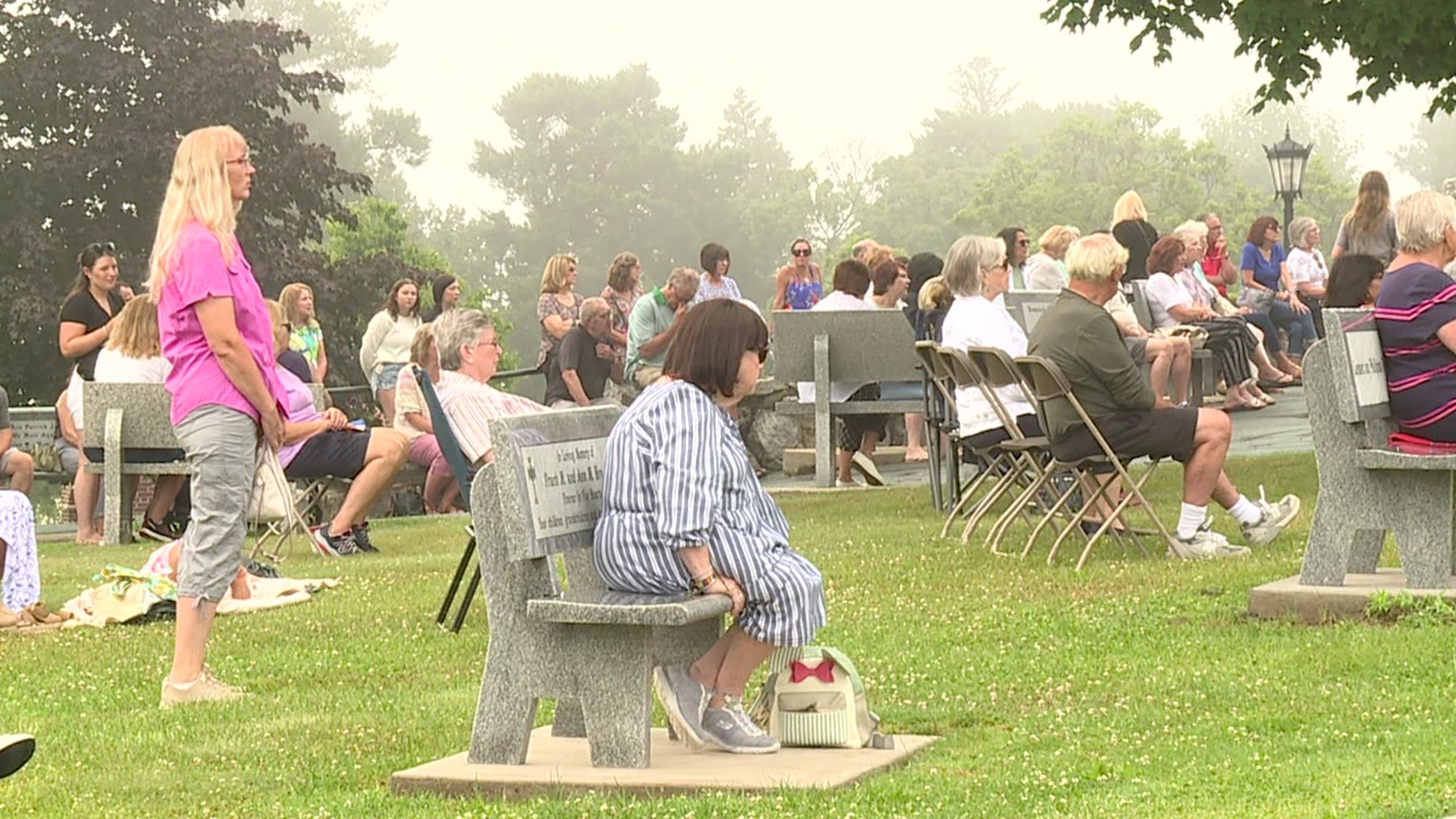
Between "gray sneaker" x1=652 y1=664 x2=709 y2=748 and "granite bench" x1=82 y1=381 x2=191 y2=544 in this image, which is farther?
"granite bench" x1=82 y1=381 x2=191 y2=544

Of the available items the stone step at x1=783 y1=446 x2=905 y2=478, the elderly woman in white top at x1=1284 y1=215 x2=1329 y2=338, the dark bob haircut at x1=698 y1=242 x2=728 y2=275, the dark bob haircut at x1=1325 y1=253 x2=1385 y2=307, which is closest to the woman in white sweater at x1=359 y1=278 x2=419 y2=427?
the dark bob haircut at x1=698 y1=242 x2=728 y2=275

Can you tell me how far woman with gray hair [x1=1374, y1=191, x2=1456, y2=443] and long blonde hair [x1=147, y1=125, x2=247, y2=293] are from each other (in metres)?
4.68

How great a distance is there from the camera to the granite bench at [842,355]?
768 inches

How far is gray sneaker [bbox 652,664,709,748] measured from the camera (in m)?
7.07

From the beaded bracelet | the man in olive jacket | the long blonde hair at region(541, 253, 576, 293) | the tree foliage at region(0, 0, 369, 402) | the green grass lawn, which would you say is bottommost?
the green grass lawn

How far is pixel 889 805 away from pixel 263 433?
373 centimetres

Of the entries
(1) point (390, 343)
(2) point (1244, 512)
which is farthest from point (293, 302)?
(2) point (1244, 512)

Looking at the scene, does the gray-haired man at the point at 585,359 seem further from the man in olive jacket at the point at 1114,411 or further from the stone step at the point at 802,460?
the man in olive jacket at the point at 1114,411

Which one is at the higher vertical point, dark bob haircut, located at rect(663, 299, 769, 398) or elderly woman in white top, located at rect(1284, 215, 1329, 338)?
elderly woman in white top, located at rect(1284, 215, 1329, 338)

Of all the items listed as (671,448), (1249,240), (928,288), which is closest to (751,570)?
(671,448)

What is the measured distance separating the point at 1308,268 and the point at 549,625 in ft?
65.7

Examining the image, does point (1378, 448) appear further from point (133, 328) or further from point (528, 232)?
point (528, 232)

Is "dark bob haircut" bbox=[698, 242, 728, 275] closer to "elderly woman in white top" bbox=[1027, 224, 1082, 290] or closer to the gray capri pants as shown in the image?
"elderly woman in white top" bbox=[1027, 224, 1082, 290]

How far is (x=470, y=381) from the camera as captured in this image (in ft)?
41.3
